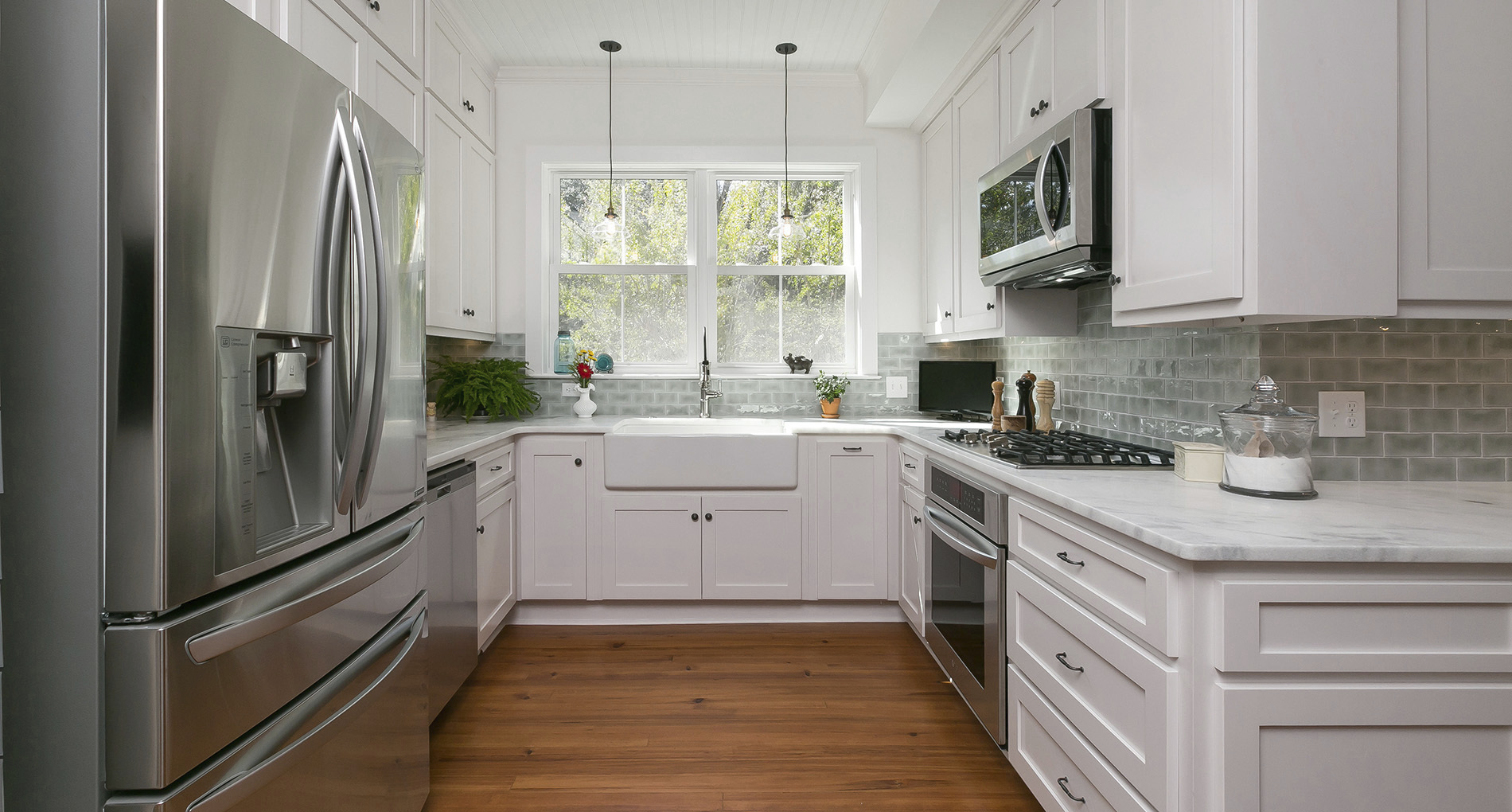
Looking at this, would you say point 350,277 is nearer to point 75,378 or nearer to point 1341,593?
point 75,378

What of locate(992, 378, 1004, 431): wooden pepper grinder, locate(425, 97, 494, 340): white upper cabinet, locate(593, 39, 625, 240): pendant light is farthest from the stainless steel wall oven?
locate(593, 39, 625, 240): pendant light

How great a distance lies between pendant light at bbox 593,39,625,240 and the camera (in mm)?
3398

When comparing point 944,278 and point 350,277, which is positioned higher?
point 944,278

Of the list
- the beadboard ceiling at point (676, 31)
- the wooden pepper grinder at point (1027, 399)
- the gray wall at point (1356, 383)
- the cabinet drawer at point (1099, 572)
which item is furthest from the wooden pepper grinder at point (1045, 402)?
the beadboard ceiling at point (676, 31)

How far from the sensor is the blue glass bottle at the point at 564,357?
146 inches

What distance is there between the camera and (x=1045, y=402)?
2.59 meters

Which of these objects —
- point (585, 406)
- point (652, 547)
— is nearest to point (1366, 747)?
point (652, 547)

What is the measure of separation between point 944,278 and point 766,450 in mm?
1189

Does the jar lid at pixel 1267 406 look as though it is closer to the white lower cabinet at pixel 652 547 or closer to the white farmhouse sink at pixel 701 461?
the white farmhouse sink at pixel 701 461

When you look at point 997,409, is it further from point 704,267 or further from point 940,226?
point 704,267

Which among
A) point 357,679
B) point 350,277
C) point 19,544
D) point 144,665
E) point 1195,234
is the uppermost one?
point 1195,234

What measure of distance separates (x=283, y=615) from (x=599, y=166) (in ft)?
10.1

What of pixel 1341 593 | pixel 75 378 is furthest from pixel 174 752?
pixel 1341 593

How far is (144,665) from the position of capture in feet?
3.13
